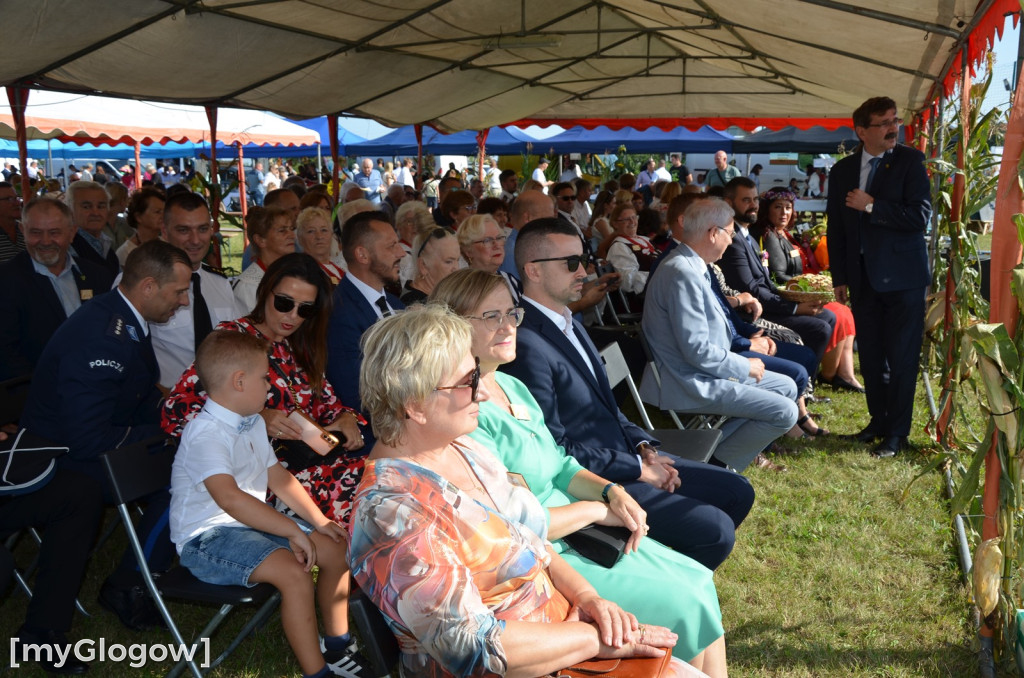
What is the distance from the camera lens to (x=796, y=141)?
Result: 17.1m

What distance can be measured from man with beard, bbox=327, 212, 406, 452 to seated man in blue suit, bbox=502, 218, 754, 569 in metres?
0.81

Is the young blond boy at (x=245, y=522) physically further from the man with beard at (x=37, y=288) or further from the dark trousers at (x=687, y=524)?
the man with beard at (x=37, y=288)

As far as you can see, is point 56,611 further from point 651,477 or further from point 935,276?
point 935,276

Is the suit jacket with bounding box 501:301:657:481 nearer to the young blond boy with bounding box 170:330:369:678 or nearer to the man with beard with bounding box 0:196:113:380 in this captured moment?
the young blond boy with bounding box 170:330:369:678

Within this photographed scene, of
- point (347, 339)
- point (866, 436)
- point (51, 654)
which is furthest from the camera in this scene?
point (866, 436)

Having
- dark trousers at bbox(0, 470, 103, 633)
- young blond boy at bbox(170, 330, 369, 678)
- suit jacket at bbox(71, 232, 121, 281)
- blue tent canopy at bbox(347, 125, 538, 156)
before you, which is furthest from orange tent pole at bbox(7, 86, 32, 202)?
blue tent canopy at bbox(347, 125, 538, 156)

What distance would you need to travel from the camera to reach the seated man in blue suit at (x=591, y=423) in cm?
303

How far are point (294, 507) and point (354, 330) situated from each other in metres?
1.00

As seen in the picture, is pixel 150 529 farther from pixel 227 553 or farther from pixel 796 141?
pixel 796 141

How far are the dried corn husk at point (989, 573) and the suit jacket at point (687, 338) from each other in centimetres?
175

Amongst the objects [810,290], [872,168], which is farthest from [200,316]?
[810,290]

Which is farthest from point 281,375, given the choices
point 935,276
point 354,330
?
point 935,276

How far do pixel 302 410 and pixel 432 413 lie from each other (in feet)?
5.58

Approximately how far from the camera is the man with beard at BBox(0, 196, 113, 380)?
4117 mm
